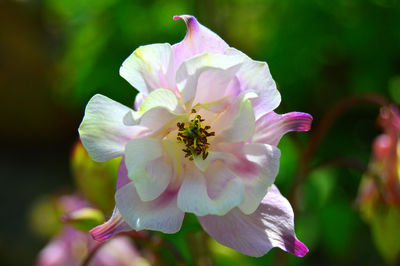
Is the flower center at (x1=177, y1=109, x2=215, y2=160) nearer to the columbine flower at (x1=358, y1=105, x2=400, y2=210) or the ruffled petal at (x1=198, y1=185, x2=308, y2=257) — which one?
the ruffled petal at (x1=198, y1=185, x2=308, y2=257)

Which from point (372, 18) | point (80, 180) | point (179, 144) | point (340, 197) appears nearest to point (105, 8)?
point (372, 18)

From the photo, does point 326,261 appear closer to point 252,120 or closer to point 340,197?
point 340,197

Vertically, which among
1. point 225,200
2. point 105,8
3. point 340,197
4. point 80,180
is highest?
point 225,200

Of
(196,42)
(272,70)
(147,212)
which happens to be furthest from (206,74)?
(272,70)

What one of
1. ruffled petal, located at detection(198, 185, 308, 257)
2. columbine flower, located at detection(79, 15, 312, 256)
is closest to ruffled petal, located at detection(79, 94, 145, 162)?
columbine flower, located at detection(79, 15, 312, 256)

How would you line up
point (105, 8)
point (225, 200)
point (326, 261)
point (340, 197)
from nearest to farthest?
point (225, 200) → point (340, 197) → point (105, 8) → point (326, 261)

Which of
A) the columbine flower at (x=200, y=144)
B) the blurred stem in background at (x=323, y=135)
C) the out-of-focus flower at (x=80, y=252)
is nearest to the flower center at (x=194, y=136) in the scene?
the columbine flower at (x=200, y=144)
